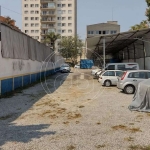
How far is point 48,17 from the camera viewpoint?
85.9m

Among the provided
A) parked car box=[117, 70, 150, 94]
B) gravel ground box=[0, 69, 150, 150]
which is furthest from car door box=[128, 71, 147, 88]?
gravel ground box=[0, 69, 150, 150]

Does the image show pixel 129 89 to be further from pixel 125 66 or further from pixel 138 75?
pixel 125 66

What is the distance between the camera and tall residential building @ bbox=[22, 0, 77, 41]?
84.4 m

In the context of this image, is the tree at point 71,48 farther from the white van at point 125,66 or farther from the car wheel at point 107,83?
the car wheel at point 107,83

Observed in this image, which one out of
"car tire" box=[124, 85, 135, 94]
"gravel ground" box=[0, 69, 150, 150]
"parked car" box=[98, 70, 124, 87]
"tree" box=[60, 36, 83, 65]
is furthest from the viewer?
"tree" box=[60, 36, 83, 65]

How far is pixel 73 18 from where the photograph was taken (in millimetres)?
84125

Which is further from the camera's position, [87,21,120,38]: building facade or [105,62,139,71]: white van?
[87,21,120,38]: building facade

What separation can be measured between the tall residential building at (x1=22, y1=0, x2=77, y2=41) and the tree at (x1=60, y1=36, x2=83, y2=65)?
41.7ft

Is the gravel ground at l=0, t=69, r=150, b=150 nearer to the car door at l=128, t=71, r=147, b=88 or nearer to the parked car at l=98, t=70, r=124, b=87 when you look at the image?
the car door at l=128, t=71, r=147, b=88

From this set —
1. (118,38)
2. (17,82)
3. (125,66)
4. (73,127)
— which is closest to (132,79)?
(125,66)

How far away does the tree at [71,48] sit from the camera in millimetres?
70500

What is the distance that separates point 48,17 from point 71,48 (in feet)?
75.1

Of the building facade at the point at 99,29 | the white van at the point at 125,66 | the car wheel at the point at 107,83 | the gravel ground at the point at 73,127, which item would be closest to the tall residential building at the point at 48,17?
the building facade at the point at 99,29

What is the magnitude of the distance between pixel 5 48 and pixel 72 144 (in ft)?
35.2
